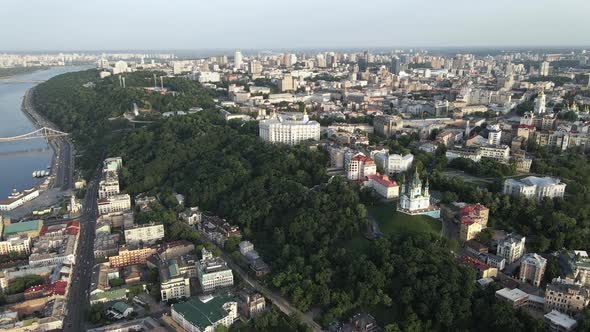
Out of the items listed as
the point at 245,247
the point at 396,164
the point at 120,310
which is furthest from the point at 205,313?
the point at 396,164

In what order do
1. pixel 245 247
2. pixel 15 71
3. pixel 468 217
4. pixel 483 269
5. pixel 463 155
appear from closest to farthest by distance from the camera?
pixel 483 269
pixel 468 217
pixel 245 247
pixel 463 155
pixel 15 71

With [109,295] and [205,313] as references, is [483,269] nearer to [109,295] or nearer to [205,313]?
[205,313]

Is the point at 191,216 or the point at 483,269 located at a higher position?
the point at 483,269

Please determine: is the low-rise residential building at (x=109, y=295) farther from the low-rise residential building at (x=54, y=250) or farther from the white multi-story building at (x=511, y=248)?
the white multi-story building at (x=511, y=248)

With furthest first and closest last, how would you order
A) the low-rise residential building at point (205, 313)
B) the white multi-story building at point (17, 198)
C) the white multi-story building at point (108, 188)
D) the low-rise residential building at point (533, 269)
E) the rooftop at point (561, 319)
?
the white multi-story building at point (108, 188)
the white multi-story building at point (17, 198)
the low-rise residential building at point (533, 269)
the low-rise residential building at point (205, 313)
the rooftop at point (561, 319)

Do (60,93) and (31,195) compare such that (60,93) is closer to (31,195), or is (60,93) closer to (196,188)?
(31,195)

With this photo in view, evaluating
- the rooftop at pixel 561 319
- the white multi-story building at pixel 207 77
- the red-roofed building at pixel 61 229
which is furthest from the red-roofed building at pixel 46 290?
the white multi-story building at pixel 207 77

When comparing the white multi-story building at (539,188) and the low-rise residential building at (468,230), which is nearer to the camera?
the low-rise residential building at (468,230)

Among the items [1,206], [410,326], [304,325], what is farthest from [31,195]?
[410,326]
